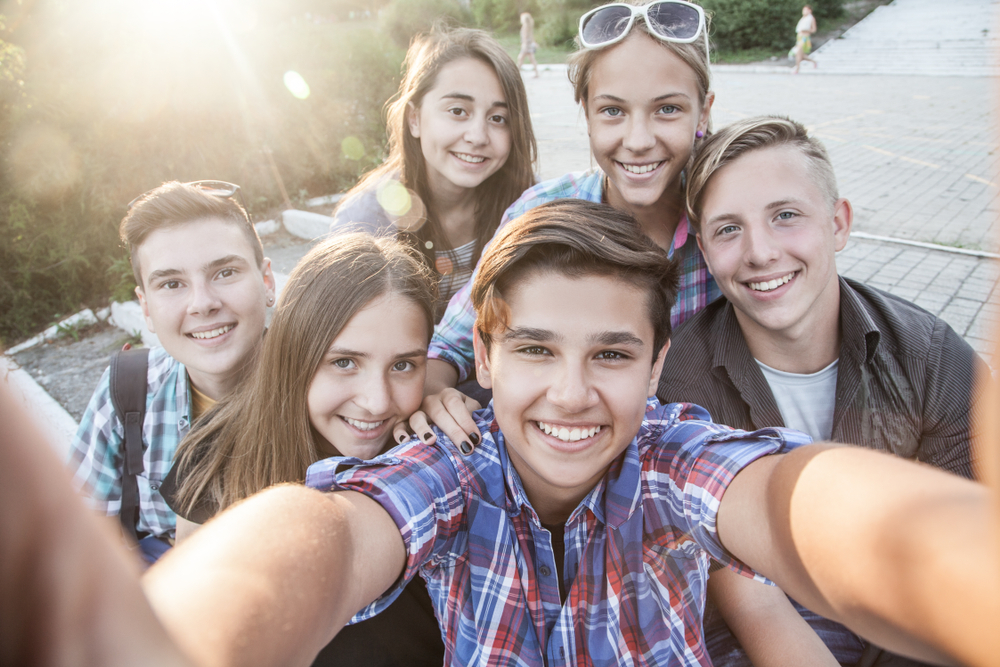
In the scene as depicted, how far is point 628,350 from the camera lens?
1.66m

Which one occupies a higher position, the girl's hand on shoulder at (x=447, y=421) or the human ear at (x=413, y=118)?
the human ear at (x=413, y=118)

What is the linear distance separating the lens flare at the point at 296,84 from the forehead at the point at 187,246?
5.01m

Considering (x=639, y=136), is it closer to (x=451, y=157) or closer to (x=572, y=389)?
(x=451, y=157)

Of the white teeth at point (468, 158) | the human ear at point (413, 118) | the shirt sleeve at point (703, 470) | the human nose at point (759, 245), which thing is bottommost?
the shirt sleeve at point (703, 470)

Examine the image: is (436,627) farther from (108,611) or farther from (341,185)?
(341,185)

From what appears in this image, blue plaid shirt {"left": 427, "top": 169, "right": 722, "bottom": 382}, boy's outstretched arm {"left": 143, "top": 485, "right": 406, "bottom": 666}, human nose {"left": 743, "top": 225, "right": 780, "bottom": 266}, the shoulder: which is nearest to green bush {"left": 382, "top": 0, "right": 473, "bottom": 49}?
the shoulder

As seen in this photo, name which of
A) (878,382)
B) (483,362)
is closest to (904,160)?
(878,382)

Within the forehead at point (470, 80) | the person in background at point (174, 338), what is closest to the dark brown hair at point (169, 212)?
the person in background at point (174, 338)

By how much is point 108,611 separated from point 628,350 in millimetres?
1395

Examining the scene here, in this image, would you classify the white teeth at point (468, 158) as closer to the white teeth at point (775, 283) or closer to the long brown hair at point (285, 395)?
the long brown hair at point (285, 395)

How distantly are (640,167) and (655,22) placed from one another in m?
0.60

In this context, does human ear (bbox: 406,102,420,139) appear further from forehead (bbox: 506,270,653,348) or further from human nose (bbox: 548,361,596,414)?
human nose (bbox: 548,361,596,414)

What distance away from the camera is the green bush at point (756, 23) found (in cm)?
2064

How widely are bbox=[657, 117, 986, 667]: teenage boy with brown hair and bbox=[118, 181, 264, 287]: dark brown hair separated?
6.80 feet
